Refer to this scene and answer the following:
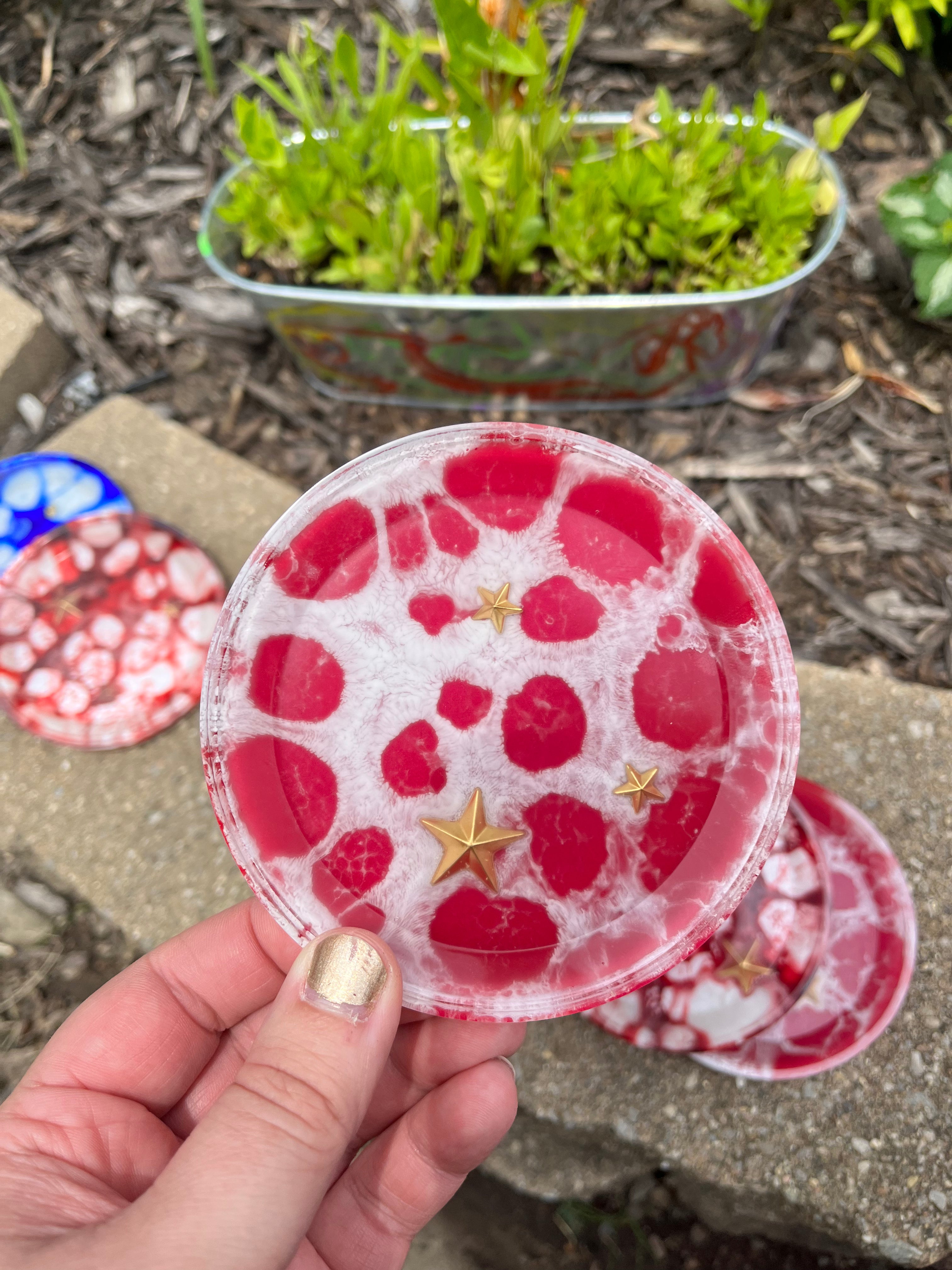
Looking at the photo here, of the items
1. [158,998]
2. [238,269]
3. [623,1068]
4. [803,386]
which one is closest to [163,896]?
[158,998]

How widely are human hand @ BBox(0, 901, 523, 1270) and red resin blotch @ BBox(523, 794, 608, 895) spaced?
0.23m

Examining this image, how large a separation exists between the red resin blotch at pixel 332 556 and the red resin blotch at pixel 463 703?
7.1 inches

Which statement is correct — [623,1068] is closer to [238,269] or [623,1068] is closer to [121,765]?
[121,765]

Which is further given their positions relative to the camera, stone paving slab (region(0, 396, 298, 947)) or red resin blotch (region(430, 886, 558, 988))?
stone paving slab (region(0, 396, 298, 947))

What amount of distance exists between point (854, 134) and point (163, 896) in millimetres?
2262

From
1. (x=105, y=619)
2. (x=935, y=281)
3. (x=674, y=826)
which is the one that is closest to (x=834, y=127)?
(x=935, y=281)

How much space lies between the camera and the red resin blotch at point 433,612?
40.9 inches

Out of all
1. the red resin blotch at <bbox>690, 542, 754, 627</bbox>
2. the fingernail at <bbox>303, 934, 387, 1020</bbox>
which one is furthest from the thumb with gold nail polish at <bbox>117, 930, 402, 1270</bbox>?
the red resin blotch at <bbox>690, 542, 754, 627</bbox>

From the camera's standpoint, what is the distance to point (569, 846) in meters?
0.99

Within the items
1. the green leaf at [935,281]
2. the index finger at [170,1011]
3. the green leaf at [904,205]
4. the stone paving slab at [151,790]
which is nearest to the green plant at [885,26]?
the green leaf at [904,205]

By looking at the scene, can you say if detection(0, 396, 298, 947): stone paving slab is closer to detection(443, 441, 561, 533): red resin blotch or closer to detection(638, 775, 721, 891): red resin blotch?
detection(443, 441, 561, 533): red resin blotch

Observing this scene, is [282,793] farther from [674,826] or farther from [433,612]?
[674,826]

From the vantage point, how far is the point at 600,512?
1062 millimetres

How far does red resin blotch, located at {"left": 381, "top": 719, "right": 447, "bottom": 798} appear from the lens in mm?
1003
